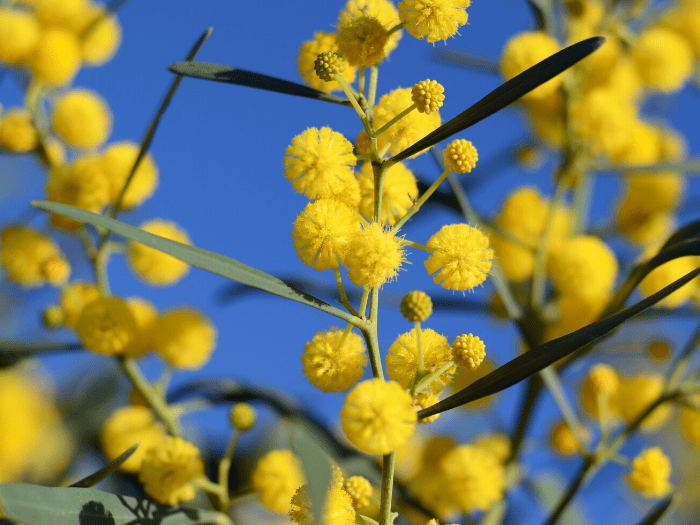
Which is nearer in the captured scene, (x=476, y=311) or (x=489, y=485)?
(x=489, y=485)

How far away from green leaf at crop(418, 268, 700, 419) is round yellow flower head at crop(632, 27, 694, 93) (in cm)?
140

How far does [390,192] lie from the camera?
70 centimetres

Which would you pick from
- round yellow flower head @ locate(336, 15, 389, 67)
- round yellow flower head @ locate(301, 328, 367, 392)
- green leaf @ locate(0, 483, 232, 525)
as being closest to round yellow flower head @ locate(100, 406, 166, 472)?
green leaf @ locate(0, 483, 232, 525)

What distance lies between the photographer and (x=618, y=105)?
148cm

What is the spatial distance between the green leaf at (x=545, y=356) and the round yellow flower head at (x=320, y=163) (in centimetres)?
25

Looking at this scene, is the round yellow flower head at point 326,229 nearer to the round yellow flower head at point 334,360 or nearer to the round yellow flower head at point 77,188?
the round yellow flower head at point 334,360

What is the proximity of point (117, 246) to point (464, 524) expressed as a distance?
0.94 m

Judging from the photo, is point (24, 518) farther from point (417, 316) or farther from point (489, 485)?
point (489, 485)

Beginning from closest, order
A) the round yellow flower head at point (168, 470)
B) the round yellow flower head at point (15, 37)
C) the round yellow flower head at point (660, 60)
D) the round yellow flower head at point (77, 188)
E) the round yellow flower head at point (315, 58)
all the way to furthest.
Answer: the round yellow flower head at point (315, 58) < the round yellow flower head at point (168, 470) < the round yellow flower head at point (77, 188) < the round yellow flower head at point (15, 37) < the round yellow flower head at point (660, 60)

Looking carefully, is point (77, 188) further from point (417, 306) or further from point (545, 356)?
point (545, 356)

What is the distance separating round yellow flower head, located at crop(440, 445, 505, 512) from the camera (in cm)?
118

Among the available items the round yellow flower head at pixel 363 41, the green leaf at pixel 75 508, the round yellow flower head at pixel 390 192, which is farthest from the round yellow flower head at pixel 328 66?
the green leaf at pixel 75 508

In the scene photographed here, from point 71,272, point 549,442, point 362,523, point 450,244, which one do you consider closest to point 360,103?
point 450,244

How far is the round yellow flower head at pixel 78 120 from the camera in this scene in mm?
1279
